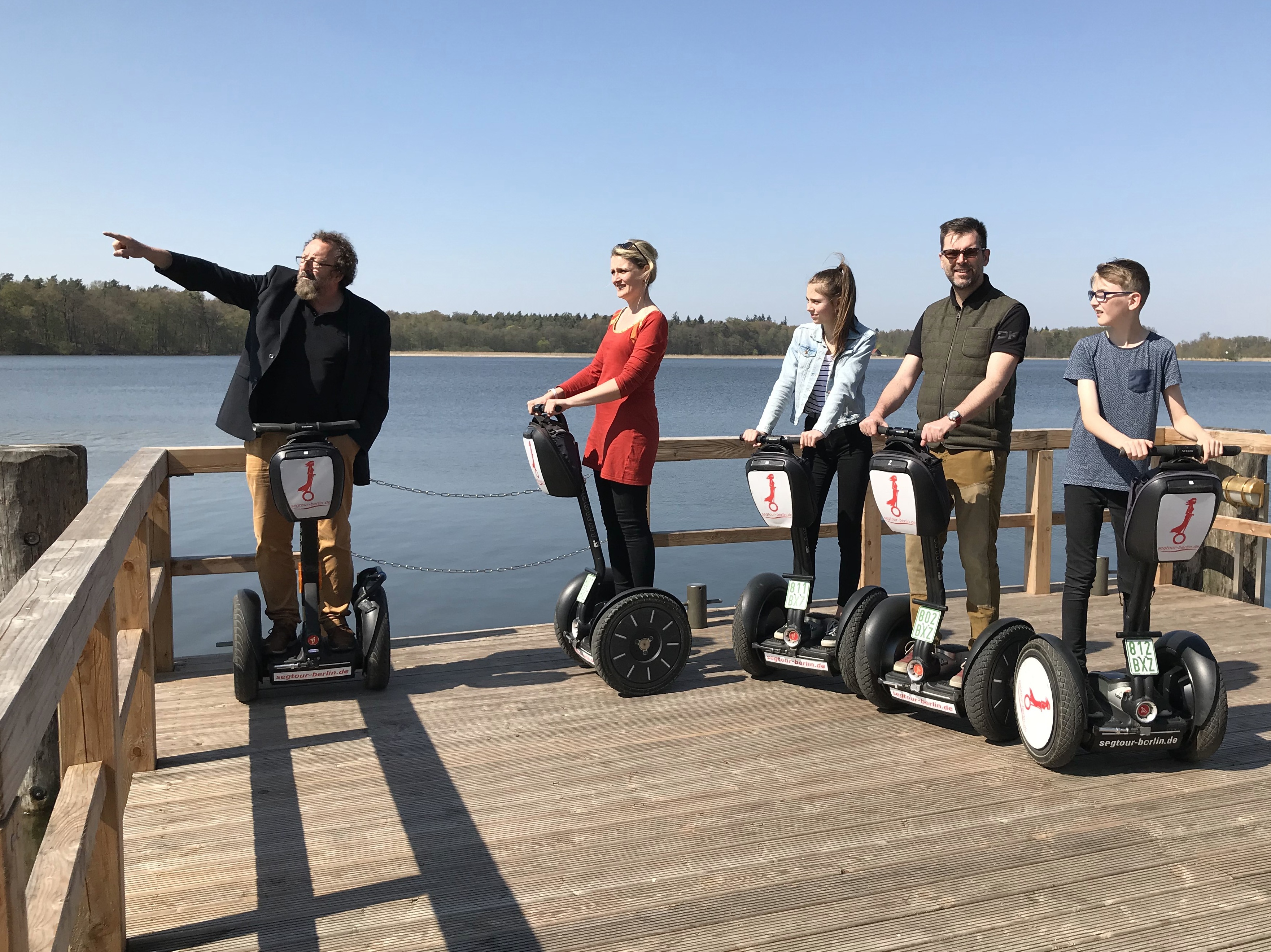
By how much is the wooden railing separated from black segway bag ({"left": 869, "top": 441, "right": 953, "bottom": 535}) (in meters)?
2.15

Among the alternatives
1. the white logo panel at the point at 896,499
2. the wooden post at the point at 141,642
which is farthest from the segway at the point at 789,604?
the wooden post at the point at 141,642

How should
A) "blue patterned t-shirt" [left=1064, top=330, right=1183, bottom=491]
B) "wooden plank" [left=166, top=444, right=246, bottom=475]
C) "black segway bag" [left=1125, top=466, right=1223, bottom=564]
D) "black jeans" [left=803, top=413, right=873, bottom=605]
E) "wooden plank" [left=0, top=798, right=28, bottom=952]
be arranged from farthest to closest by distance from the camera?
1. "wooden plank" [left=166, top=444, right=246, bottom=475]
2. "black jeans" [left=803, top=413, right=873, bottom=605]
3. "blue patterned t-shirt" [left=1064, top=330, right=1183, bottom=491]
4. "black segway bag" [left=1125, top=466, right=1223, bottom=564]
5. "wooden plank" [left=0, top=798, right=28, bottom=952]

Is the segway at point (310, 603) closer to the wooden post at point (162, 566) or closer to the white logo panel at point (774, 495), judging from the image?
the wooden post at point (162, 566)

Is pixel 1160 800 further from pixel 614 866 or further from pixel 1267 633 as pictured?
pixel 1267 633

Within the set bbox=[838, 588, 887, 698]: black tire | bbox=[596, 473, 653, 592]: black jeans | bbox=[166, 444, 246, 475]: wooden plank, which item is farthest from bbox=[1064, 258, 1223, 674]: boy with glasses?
bbox=[166, 444, 246, 475]: wooden plank

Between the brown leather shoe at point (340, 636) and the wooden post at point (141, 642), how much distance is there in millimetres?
781

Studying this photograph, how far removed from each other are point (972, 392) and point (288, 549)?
2476mm

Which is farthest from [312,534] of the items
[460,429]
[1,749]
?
[460,429]

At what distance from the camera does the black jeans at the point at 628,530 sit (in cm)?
403

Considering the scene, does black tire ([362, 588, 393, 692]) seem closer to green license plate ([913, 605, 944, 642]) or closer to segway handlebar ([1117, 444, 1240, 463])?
green license plate ([913, 605, 944, 642])

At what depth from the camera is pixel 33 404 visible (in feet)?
121

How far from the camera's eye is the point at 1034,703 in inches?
124

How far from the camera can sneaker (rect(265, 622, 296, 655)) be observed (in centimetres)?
388

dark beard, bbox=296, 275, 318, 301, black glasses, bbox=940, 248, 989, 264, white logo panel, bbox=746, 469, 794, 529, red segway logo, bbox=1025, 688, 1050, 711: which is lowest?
red segway logo, bbox=1025, 688, 1050, 711
